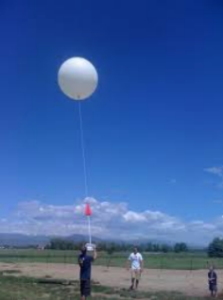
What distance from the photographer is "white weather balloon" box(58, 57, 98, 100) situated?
42.8ft

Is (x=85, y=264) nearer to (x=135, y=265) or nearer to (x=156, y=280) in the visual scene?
(x=135, y=265)

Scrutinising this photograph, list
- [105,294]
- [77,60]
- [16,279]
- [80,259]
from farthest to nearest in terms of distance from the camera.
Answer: [16,279] < [105,294] < [80,259] < [77,60]

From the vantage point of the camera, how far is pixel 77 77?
42.7 feet

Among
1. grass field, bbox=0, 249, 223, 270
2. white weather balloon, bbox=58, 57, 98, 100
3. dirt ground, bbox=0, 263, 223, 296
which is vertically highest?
white weather balloon, bbox=58, 57, 98, 100

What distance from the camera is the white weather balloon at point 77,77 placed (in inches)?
514

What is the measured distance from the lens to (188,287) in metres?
23.7

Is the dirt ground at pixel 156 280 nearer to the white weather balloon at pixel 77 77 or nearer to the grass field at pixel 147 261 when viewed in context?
the grass field at pixel 147 261

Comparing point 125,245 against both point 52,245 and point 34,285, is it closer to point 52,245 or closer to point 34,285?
point 52,245

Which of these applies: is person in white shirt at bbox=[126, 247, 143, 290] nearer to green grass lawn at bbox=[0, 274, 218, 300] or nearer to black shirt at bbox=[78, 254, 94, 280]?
green grass lawn at bbox=[0, 274, 218, 300]

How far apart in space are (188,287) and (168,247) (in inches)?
3682

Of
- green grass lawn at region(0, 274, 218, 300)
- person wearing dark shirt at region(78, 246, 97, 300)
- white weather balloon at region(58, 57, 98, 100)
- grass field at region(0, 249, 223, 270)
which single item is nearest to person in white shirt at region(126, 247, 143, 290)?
green grass lawn at region(0, 274, 218, 300)

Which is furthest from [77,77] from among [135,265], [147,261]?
[147,261]

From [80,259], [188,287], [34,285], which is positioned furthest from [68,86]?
[188,287]

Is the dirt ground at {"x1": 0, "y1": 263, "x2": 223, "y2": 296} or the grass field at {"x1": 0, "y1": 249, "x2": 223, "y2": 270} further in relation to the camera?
the grass field at {"x1": 0, "y1": 249, "x2": 223, "y2": 270}
